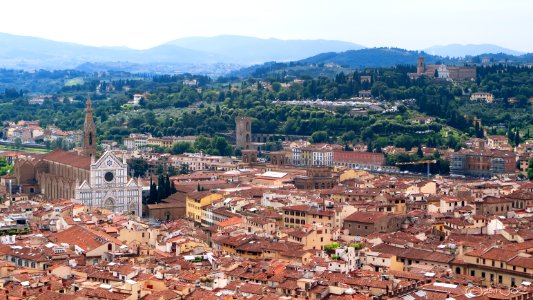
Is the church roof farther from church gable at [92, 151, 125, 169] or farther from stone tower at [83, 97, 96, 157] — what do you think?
stone tower at [83, 97, 96, 157]

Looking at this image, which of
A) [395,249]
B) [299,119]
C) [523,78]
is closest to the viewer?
[395,249]

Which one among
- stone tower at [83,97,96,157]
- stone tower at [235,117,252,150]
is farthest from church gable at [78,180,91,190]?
stone tower at [235,117,252,150]

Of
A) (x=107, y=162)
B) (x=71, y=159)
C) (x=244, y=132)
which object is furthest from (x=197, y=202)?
(x=244, y=132)

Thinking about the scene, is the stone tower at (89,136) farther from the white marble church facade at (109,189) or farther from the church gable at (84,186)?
the church gable at (84,186)

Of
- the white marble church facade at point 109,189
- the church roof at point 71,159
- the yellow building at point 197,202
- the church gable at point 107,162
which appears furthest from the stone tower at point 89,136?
the yellow building at point 197,202

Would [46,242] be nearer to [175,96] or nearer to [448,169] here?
[448,169]

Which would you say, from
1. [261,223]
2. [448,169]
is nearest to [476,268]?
[261,223]
